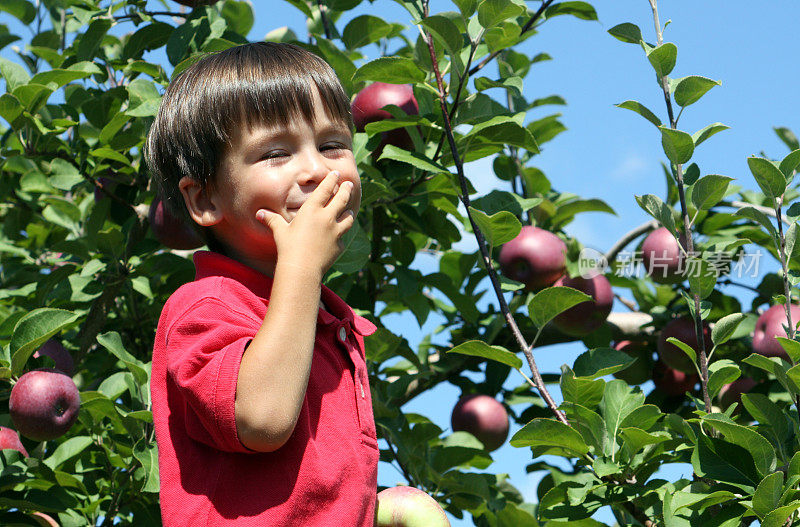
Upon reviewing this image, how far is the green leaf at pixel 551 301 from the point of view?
160 centimetres

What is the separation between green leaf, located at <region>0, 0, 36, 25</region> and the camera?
8.13ft

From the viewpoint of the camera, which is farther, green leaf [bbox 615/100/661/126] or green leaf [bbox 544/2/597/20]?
green leaf [bbox 544/2/597/20]

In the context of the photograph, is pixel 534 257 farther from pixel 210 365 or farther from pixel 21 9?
pixel 21 9

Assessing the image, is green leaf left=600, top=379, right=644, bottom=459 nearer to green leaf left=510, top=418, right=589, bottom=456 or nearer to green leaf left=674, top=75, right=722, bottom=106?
green leaf left=510, top=418, right=589, bottom=456

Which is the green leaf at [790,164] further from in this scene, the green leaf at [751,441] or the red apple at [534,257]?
the red apple at [534,257]

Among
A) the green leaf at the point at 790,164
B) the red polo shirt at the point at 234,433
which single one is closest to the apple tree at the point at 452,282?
the green leaf at the point at 790,164

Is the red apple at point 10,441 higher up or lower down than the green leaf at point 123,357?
lower down

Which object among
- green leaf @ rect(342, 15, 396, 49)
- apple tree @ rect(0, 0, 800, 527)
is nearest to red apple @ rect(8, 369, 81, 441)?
apple tree @ rect(0, 0, 800, 527)

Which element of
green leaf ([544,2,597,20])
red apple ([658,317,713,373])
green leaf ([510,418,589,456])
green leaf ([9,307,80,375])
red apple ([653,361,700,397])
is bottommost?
red apple ([653,361,700,397])

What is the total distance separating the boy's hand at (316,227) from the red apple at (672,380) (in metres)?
1.45

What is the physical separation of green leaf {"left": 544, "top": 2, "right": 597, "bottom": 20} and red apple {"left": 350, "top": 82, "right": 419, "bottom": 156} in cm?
33

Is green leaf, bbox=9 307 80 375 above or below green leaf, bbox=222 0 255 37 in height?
below

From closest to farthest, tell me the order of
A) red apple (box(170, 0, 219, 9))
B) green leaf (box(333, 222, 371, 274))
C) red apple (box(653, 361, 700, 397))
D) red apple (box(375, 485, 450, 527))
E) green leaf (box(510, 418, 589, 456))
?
1. red apple (box(375, 485, 450, 527))
2. green leaf (box(510, 418, 589, 456))
3. green leaf (box(333, 222, 371, 274))
4. red apple (box(170, 0, 219, 9))
5. red apple (box(653, 361, 700, 397))

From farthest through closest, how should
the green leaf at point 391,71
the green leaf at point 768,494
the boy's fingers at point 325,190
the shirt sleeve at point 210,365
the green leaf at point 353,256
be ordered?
the green leaf at point 353,256 → the green leaf at point 391,71 → the green leaf at point 768,494 → the boy's fingers at point 325,190 → the shirt sleeve at point 210,365
